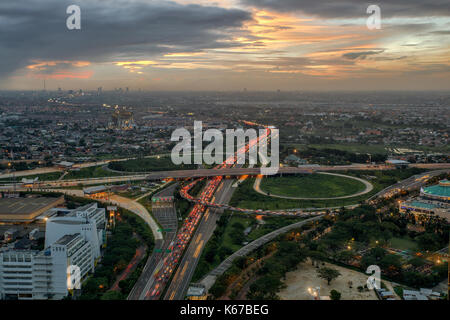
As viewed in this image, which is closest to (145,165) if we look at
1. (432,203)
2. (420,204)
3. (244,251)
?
(244,251)

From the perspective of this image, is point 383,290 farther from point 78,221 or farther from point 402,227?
point 78,221

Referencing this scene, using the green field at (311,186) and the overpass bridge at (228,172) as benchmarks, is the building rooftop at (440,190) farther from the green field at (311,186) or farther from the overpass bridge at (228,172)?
the overpass bridge at (228,172)

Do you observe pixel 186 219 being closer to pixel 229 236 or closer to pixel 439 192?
pixel 229 236

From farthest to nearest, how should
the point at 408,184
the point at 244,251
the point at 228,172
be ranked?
1. the point at 228,172
2. the point at 408,184
3. the point at 244,251

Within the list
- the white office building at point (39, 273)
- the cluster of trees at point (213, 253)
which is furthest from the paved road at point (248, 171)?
the white office building at point (39, 273)

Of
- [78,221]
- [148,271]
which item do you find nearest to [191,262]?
[148,271]

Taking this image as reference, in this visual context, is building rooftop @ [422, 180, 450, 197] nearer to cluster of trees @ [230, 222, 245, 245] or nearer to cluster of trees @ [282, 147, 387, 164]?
cluster of trees @ [230, 222, 245, 245]
